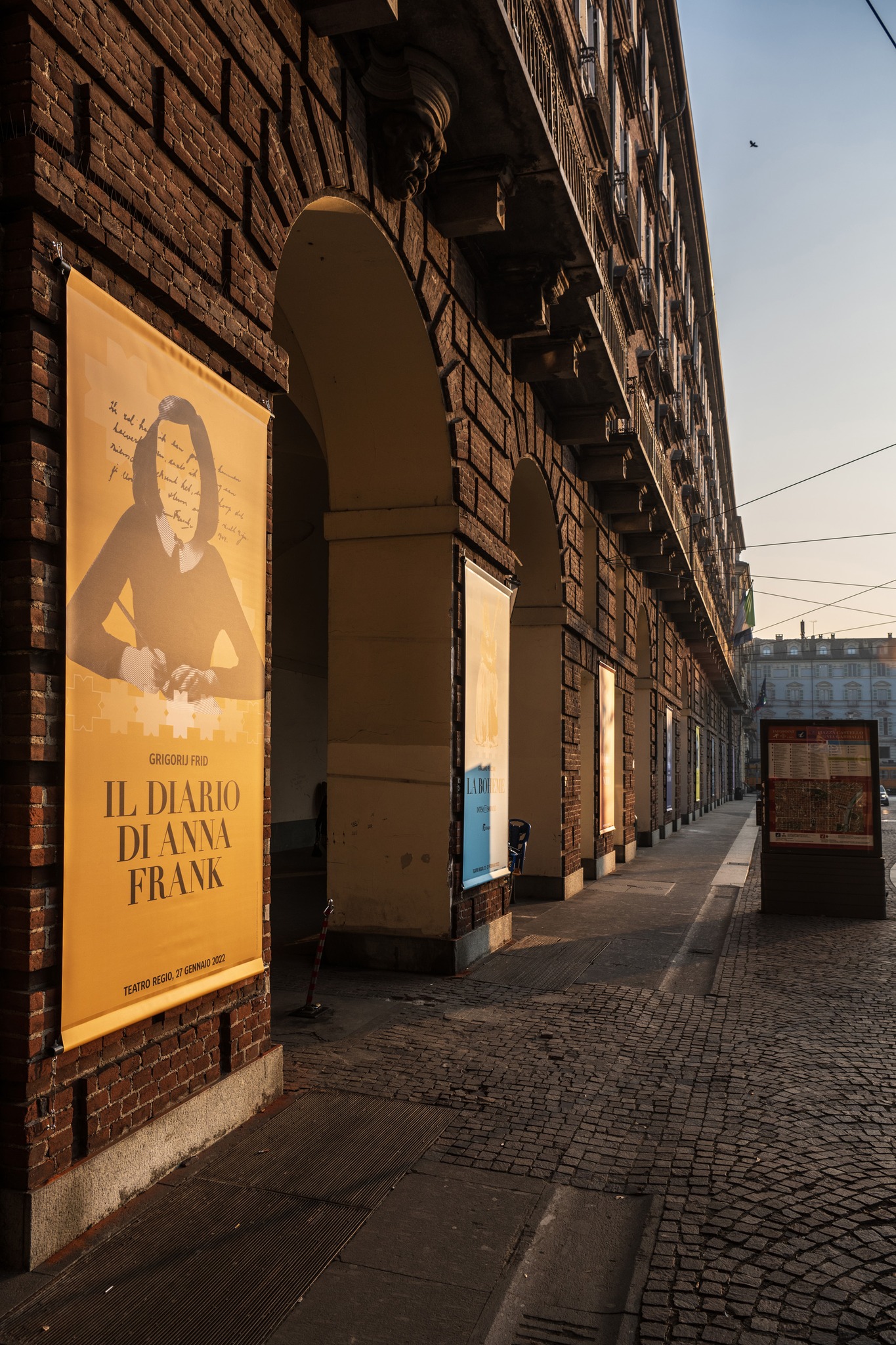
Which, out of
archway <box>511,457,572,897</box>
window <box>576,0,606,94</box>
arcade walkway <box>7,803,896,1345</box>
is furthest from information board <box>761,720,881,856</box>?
window <box>576,0,606,94</box>

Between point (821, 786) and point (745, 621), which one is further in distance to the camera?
point (745, 621)

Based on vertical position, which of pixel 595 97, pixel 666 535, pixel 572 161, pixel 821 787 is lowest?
pixel 821 787

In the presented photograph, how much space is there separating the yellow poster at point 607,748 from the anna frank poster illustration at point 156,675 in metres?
11.1

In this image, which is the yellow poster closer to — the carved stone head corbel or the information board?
the information board

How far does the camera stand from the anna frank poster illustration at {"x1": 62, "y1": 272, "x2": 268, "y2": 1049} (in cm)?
379

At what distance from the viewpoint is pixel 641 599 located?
21719mm

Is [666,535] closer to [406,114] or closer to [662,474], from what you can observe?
[662,474]

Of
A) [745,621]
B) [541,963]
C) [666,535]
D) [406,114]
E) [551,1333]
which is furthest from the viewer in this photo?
[745,621]

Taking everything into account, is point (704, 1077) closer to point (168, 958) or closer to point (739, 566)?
point (168, 958)

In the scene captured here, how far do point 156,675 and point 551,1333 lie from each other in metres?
2.81

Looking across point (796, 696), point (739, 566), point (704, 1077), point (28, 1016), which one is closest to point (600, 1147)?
point (704, 1077)

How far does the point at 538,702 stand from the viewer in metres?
13.0

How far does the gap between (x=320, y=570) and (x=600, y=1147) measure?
52.0 ft

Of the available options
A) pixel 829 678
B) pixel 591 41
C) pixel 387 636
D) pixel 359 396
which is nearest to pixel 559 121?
pixel 359 396
